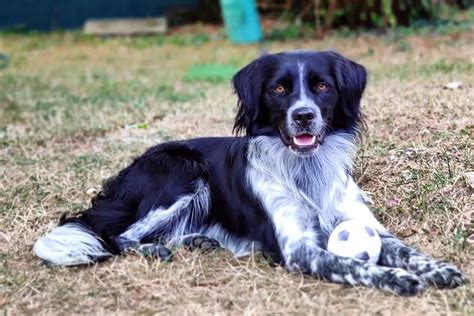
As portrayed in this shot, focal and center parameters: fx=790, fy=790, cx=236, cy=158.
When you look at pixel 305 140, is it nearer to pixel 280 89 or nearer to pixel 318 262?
pixel 280 89

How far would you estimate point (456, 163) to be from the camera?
17.5 ft

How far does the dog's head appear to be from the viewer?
4355 mm

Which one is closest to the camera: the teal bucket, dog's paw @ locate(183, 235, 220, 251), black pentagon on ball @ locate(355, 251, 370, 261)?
black pentagon on ball @ locate(355, 251, 370, 261)

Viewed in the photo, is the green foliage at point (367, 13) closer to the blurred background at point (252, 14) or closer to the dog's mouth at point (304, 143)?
the blurred background at point (252, 14)

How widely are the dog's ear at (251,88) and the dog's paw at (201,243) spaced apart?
717 millimetres

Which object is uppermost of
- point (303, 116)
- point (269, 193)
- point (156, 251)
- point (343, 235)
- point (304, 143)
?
point (303, 116)

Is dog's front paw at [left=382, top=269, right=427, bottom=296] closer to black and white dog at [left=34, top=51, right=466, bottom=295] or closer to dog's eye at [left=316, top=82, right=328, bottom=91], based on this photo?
black and white dog at [left=34, top=51, right=466, bottom=295]

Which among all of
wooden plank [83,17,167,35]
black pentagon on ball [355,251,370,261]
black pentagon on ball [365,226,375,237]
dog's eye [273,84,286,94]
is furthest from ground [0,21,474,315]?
wooden plank [83,17,167,35]

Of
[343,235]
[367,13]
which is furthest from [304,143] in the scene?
[367,13]

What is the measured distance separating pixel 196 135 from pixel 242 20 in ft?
23.8

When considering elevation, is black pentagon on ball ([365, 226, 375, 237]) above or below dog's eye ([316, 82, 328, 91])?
below

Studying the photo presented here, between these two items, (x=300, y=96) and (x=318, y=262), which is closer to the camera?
(x=318, y=262)

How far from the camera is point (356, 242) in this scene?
4195 mm

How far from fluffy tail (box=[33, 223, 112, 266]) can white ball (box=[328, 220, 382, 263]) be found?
136 centimetres
